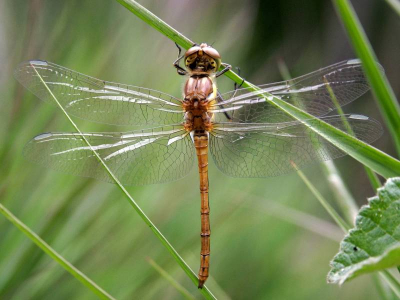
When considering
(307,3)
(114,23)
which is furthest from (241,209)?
(307,3)

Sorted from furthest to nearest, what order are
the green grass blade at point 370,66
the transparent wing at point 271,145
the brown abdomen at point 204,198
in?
the brown abdomen at point 204,198, the transparent wing at point 271,145, the green grass blade at point 370,66

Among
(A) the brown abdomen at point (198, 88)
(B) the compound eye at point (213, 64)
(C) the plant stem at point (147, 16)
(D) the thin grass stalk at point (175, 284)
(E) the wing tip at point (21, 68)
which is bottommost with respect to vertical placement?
(D) the thin grass stalk at point (175, 284)

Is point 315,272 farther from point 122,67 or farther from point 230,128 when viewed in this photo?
point 122,67

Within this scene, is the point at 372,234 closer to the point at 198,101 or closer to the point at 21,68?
the point at 198,101

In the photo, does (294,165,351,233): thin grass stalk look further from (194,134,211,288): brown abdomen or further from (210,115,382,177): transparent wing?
(194,134,211,288): brown abdomen

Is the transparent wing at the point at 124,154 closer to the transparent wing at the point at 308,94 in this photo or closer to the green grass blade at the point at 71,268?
the transparent wing at the point at 308,94

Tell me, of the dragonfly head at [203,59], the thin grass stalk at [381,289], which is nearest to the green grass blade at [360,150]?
the thin grass stalk at [381,289]
